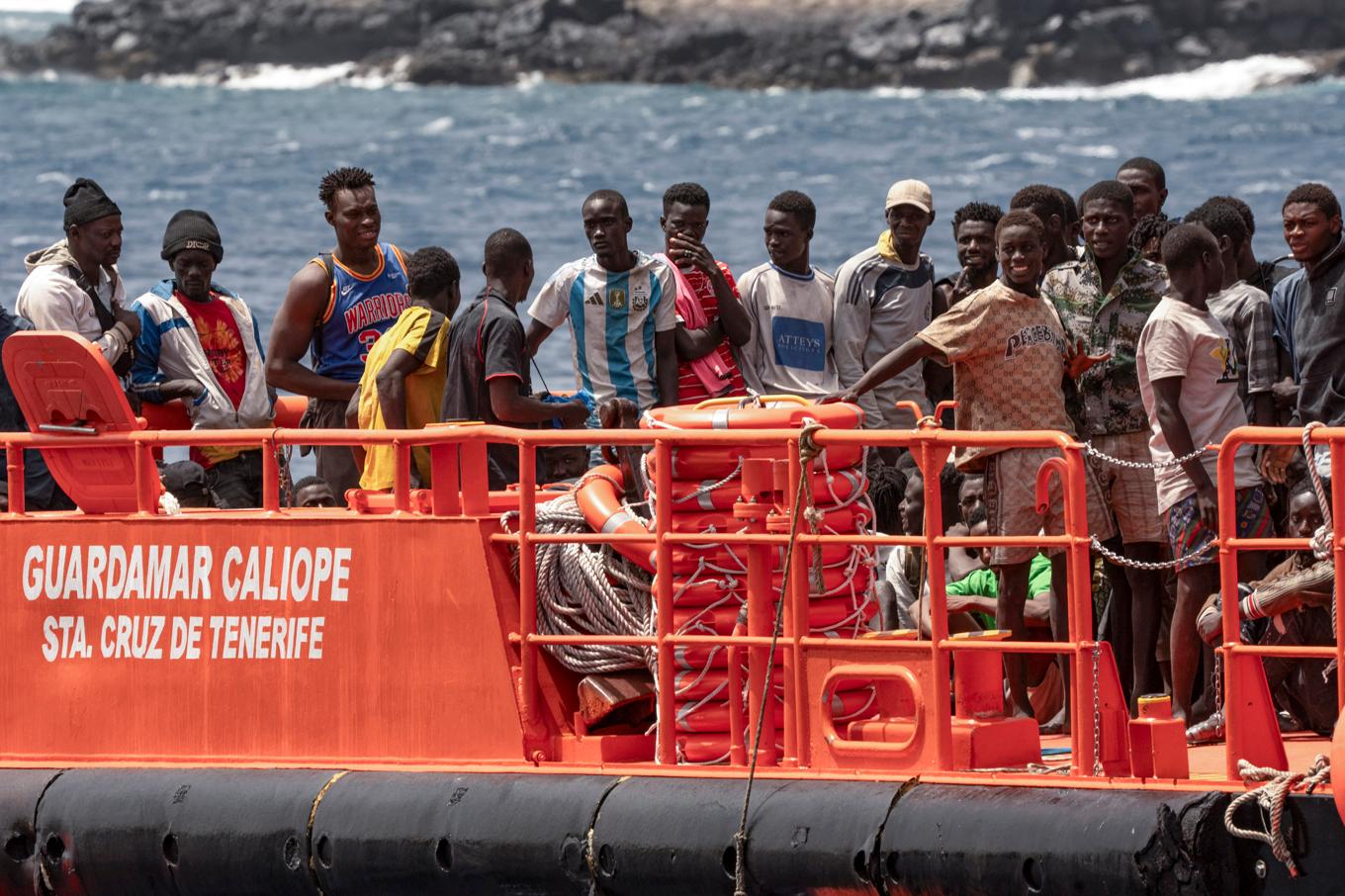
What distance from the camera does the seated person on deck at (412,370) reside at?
9.12 m

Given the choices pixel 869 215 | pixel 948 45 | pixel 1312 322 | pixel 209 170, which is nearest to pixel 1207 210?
pixel 1312 322

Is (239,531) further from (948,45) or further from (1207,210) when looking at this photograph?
(948,45)

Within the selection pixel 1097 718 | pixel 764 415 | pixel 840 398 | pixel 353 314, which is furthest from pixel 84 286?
pixel 1097 718

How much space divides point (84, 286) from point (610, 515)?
327cm

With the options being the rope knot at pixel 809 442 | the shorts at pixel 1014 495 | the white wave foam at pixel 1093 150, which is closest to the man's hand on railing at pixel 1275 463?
the shorts at pixel 1014 495

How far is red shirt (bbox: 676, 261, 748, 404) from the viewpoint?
1007cm

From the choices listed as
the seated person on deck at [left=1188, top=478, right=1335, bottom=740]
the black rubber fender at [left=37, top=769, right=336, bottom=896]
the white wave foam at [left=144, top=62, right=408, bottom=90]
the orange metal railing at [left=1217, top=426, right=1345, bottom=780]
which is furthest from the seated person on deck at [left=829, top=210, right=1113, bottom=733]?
the white wave foam at [left=144, top=62, right=408, bottom=90]

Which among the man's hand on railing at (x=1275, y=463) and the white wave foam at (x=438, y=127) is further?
the white wave foam at (x=438, y=127)

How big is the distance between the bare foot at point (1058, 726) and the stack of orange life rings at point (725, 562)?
49.3 inches

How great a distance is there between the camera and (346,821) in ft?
25.4

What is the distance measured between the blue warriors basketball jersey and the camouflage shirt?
109 inches

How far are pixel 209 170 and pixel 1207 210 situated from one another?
47104 mm

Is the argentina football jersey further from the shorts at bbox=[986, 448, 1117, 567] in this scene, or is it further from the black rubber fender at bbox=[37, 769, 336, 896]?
the black rubber fender at bbox=[37, 769, 336, 896]

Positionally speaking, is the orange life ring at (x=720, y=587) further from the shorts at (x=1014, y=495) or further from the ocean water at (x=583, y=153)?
the ocean water at (x=583, y=153)
